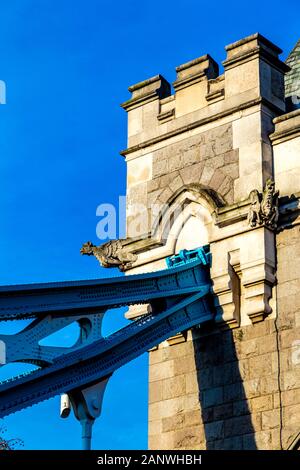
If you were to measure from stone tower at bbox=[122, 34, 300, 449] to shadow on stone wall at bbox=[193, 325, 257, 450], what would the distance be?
0.02 m

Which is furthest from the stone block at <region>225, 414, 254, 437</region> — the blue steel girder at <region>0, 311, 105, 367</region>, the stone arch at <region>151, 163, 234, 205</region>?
the stone arch at <region>151, 163, 234, 205</region>

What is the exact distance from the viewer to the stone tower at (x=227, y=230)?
1900cm

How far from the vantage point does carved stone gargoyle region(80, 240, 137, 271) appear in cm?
2100

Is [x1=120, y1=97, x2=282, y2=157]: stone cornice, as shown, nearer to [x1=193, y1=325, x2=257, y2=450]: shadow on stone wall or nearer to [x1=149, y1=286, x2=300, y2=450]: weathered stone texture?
[x1=149, y1=286, x2=300, y2=450]: weathered stone texture

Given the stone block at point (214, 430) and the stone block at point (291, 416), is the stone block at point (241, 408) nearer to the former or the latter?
the stone block at point (214, 430)

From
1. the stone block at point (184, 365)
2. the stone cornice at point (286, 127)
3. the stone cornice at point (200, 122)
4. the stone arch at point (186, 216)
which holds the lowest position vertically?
the stone block at point (184, 365)

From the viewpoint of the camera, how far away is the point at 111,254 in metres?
21.1

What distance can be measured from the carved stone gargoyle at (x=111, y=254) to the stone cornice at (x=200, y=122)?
4.94 feet

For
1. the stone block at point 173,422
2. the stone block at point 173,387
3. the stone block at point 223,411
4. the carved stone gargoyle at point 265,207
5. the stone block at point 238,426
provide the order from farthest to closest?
the stone block at point 173,387
the stone block at point 173,422
the carved stone gargoyle at point 265,207
the stone block at point 223,411
the stone block at point 238,426

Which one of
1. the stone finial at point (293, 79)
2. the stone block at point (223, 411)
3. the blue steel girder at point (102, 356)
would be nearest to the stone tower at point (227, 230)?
the stone block at point (223, 411)

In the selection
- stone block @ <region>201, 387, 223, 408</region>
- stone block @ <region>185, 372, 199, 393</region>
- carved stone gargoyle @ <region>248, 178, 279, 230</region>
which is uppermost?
carved stone gargoyle @ <region>248, 178, 279, 230</region>

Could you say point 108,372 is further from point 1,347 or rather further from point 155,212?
point 155,212

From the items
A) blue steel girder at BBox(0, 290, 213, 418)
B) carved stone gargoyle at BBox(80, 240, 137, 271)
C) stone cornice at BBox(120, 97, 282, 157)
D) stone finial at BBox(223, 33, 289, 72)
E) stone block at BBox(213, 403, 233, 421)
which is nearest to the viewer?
blue steel girder at BBox(0, 290, 213, 418)

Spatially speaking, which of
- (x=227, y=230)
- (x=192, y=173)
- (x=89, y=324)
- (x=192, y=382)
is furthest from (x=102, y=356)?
(x=192, y=173)
